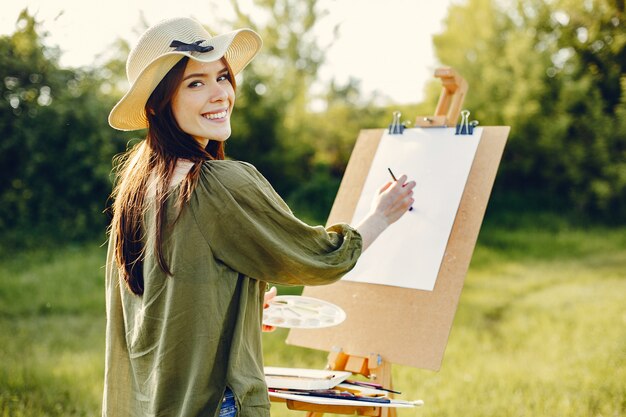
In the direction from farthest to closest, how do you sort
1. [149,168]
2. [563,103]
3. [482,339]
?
[563,103]
[482,339]
[149,168]

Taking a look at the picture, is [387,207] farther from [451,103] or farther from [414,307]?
[451,103]

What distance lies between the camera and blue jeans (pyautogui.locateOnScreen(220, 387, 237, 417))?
154 centimetres

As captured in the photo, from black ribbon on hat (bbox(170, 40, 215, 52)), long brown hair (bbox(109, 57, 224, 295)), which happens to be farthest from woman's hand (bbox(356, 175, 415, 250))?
black ribbon on hat (bbox(170, 40, 215, 52))

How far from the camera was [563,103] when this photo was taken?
823 cm

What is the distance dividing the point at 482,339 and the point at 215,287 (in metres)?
3.53

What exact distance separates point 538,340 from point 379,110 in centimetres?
483

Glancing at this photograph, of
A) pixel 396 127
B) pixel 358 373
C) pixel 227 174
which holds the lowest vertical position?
pixel 358 373

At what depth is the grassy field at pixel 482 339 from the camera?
3.46 m

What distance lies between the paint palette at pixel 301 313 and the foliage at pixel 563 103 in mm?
6595

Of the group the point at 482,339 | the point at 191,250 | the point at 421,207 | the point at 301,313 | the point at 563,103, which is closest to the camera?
the point at 191,250

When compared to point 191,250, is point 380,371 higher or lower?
lower

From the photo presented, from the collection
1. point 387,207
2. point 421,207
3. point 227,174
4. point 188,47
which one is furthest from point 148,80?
point 421,207

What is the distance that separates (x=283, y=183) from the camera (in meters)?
8.17

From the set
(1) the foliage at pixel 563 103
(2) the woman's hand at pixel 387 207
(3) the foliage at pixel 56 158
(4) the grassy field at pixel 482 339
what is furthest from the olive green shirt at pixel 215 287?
(1) the foliage at pixel 563 103
